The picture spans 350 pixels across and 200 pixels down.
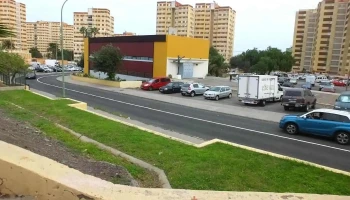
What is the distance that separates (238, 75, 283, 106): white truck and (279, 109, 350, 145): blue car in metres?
9.51

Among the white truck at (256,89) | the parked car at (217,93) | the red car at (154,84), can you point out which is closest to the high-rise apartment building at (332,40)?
the parked car at (217,93)

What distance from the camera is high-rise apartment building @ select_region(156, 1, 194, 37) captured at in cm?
11006

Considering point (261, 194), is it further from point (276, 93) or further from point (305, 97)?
point (276, 93)

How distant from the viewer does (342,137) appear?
12.2 metres

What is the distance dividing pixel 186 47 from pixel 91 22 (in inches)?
3462

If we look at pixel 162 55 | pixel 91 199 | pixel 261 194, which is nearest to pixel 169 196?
pixel 91 199

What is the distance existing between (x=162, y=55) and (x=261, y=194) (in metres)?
38.2

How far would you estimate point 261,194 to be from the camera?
2465 millimetres

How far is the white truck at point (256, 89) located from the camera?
23422 millimetres

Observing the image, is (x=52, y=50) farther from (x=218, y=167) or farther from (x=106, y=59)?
(x=218, y=167)

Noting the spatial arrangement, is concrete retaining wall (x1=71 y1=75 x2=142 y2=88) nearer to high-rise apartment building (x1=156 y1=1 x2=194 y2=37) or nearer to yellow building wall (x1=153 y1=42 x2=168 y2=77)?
yellow building wall (x1=153 y1=42 x2=168 y2=77)

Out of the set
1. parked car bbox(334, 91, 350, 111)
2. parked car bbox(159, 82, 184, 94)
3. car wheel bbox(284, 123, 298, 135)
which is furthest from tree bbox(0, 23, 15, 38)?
parked car bbox(159, 82, 184, 94)

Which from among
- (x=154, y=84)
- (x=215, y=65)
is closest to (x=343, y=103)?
(x=154, y=84)

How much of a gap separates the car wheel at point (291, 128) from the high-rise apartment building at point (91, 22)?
11372 cm
